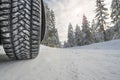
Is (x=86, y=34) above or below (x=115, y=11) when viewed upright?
below

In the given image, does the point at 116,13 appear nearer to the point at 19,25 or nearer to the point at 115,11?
the point at 115,11

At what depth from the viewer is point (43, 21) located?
2736 mm

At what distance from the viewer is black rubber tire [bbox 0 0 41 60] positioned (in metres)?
1.89

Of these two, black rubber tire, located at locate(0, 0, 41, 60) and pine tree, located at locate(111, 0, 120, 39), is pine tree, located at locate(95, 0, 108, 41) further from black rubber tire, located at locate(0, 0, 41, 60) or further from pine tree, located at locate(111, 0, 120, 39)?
black rubber tire, located at locate(0, 0, 41, 60)

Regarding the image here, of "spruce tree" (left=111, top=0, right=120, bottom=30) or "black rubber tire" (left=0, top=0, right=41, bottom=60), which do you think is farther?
"spruce tree" (left=111, top=0, right=120, bottom=30)

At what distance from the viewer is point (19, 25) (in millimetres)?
A: 1932

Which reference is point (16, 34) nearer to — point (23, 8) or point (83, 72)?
point (23, 8)

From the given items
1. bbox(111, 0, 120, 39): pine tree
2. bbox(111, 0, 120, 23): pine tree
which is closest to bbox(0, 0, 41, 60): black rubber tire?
bbox(111, 0, 120, 39): pine tree

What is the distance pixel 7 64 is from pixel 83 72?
1119 millimetres

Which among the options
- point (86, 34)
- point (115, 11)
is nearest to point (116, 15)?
point (115, 11)

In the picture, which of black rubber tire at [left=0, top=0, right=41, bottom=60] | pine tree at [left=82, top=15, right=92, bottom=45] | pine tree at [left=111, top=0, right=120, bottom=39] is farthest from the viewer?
pine tree at [left=82, top=15, right=92, bottom=45]

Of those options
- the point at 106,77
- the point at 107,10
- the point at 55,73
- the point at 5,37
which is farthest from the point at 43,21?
the point at 107,10

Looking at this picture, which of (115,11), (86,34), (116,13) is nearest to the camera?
(116,13)

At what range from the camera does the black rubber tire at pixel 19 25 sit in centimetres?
189
